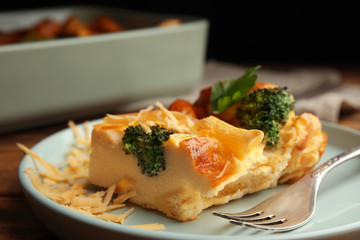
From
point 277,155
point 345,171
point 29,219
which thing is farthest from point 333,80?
point 29,219

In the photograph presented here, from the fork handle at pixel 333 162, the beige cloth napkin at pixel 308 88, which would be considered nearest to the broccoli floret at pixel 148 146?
the fork handle at pixel 333 162

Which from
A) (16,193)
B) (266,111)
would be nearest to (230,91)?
(266,111)

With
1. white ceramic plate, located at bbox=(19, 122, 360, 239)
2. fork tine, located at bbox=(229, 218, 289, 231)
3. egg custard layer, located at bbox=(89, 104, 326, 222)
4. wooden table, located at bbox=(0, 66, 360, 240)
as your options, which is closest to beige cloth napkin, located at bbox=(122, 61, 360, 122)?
wooden table, located at bbox=(0, 66, 360, 240)

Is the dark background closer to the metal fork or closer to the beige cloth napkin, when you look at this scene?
the beige cloth napkin

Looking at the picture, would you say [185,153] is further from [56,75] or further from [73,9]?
[73,9]

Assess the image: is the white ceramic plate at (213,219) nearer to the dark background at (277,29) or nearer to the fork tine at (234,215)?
the fork tine at (234,215)

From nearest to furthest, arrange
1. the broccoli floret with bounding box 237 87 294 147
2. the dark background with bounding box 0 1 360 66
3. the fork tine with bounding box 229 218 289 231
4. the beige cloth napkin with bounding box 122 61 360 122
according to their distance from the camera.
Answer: the fork tine with bounding box 229 218 289 231 < the broccoli floret with bounding box 237 87 294 147 < the beige cloth napkin with bounding box 122 61 360 122 < the dark background with bounding box 0 1 360 66

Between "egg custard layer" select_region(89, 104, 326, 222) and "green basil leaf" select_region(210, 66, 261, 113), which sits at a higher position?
"green basil leaf" select_region(210, 66, 261, 113)
